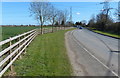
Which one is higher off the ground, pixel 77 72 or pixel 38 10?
pixel 38 10

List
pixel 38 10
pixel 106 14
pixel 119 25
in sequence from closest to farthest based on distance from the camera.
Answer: pixel 38 10 < pixel 119 25 < pixel 106 14

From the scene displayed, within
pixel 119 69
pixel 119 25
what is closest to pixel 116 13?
pixel 119 25

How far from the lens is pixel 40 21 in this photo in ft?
99.0

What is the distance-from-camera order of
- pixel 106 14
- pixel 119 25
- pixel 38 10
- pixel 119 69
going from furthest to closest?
pixel 106 14 < pixel 119 25 < pixel 38 10 < pixel 119 69

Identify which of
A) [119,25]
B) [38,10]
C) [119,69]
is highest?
[38,10]

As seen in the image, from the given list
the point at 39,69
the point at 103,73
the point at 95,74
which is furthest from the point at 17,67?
the point at 103,73

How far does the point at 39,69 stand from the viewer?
5688 millimetres

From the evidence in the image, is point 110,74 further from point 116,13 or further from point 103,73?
point 116,13

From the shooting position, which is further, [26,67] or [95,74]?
[26,67]

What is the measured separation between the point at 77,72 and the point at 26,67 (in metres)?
2.15

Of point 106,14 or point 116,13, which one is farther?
point 106,14

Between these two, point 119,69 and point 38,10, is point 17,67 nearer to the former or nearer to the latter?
point 119,69

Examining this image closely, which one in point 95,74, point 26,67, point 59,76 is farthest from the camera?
point 26,67

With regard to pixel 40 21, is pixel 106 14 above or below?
above
